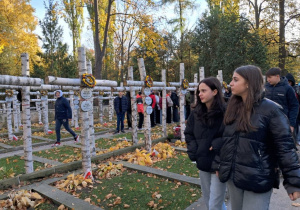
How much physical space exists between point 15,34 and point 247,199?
24.5 m

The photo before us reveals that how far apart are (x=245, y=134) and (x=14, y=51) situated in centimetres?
2535

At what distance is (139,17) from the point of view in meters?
16.1

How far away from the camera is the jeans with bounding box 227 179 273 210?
6.61 feet

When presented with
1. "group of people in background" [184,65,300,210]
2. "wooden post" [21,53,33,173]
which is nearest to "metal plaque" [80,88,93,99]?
"wooden post" [21,53,33,173]

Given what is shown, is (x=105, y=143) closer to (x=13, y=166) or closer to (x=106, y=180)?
(x=13, y=166)

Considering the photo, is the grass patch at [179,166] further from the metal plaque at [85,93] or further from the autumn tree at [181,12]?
the autumn tree at [181,12]

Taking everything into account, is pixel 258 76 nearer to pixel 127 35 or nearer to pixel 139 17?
pixel 139 17

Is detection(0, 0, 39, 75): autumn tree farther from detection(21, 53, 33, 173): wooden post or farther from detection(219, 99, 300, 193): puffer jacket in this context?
detection(219, 99, 300, 193): puffer jacket

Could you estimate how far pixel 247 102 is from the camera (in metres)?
2.10

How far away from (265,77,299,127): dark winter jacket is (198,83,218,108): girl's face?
8.48 ft

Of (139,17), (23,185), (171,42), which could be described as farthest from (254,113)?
(171,42)

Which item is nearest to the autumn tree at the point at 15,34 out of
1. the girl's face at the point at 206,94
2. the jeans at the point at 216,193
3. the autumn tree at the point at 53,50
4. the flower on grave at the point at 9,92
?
the autumn tree at the point at 53,50

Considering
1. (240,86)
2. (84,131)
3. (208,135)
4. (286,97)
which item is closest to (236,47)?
(286,97)

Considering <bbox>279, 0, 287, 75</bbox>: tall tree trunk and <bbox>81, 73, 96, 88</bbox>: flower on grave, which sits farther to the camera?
<bbox>279, 0, 287, 75</bbox>: tall tree trunk
